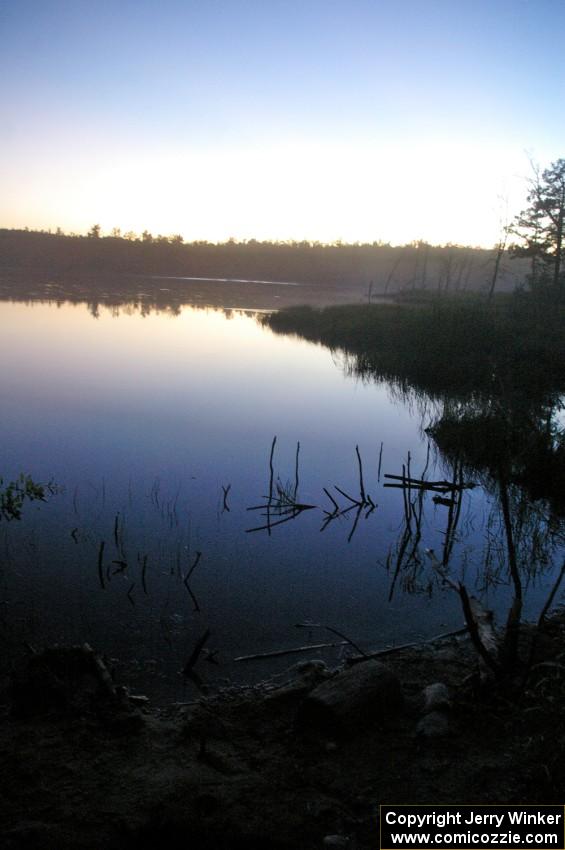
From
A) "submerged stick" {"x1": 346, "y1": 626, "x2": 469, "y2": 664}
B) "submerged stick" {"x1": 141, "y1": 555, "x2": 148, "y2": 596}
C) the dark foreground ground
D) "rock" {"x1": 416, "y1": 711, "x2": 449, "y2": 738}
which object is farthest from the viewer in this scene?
"submerged stick" {"x1": 141, "y1": 555, "x2": 148, "y2": 596}

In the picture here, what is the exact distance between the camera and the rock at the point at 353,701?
4.15 meters

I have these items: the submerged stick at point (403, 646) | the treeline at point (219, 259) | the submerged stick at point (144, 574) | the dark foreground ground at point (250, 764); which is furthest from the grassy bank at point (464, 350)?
the treeline at point (219, 259)

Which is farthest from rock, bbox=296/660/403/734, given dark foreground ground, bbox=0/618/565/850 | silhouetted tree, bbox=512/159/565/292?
silhouetted tree, bbox=512/159/565/292

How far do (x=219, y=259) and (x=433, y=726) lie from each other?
467 ft

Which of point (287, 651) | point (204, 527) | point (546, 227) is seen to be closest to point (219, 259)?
point (546, 227)

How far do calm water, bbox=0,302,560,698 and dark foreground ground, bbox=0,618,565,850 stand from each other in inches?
29.3

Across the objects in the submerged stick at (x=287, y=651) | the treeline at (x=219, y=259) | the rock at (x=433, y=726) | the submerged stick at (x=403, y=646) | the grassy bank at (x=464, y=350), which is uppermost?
the treeline at (x=219, y=259)

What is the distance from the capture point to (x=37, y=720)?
418 cm

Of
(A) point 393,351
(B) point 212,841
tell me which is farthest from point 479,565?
(A) point 393,351

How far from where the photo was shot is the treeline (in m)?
125

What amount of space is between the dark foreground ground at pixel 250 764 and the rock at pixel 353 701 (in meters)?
0.03

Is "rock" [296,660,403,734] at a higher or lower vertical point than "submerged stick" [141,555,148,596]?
higher

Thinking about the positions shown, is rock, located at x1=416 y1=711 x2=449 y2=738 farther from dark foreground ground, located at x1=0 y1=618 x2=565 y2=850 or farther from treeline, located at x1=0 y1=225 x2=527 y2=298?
treeline, located at x1=0 y1=225 x2=527 y2=298

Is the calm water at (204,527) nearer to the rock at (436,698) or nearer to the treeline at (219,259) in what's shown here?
the rock at (436,698)
